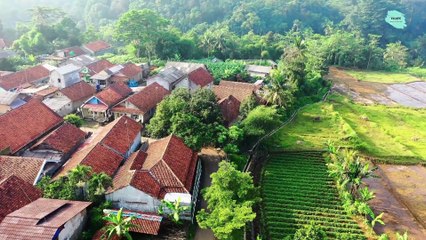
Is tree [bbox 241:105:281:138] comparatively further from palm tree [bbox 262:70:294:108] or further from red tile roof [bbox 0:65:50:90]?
red tile roof [bbox 0:65:50:90]

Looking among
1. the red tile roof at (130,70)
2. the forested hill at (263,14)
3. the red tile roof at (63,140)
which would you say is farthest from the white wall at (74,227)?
the forested hill at (263,14)

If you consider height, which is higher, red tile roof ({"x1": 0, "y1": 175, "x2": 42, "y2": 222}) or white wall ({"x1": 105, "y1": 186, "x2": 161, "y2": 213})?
red tile roof ({"x1": 0, "y1": 175, "x2": 42, "y2": 222})

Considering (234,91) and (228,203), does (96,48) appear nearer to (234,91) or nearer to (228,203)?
(234,91)

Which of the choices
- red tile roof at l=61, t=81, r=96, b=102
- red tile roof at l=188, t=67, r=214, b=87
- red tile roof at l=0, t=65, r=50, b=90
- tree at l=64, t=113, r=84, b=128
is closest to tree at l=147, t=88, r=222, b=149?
tree at l=64, t=113, r=84, b=128

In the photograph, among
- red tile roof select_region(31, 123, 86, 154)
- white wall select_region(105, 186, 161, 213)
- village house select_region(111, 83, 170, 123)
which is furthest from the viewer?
village house select_region(111, 83, 170, 123)

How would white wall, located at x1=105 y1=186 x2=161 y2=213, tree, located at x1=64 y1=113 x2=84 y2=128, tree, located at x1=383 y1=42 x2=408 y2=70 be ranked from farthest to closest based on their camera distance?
tree, located at x1=383 y1=42 x2=408 y2=70 → tree, located at x1=64 y1=113 x2=84 y2=128 → white wall, located at x1=105 y1=186 x2=161 y2=213

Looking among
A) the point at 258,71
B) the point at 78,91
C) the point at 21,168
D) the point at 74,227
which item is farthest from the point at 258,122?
the point at 258,71

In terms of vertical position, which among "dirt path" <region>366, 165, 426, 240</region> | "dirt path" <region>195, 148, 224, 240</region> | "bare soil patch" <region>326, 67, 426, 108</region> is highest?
"dirt path" <region>195, 148, 224, 240</region>
